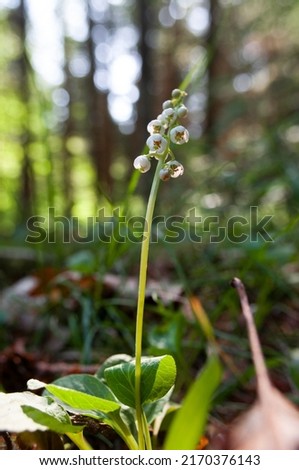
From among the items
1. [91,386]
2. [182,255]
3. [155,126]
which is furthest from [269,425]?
[182,255]

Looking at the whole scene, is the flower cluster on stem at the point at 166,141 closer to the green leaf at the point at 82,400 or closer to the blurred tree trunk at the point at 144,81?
the green leaf at the point at 82,400

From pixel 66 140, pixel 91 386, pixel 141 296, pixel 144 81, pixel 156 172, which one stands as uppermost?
pixel 66 140

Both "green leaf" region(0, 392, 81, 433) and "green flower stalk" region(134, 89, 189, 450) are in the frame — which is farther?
"green flower stalk" region(134, 89, 189, 450)

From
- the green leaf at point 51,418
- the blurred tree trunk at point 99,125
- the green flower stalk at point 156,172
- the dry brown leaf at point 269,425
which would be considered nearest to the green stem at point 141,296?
the green flower stalk at point 156,172

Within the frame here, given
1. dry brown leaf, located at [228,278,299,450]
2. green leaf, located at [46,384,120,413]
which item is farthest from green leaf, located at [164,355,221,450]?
green leaf, located at [46,384,120,413]

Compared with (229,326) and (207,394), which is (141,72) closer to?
(229,326)

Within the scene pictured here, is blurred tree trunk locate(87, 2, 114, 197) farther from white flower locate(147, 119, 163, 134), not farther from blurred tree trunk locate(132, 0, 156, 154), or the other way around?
white flower locate(147, 119, 163, 134)

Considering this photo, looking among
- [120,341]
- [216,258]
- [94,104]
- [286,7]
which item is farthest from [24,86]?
[120,341]

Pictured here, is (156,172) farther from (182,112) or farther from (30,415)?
(30,415)
